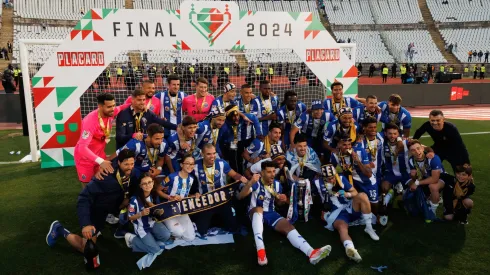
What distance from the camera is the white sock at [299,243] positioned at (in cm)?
426

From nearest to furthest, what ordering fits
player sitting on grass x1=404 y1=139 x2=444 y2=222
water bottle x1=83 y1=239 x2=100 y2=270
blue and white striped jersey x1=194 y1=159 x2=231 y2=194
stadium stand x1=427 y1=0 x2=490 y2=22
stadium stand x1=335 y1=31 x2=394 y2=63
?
1. water bottle x1=83 y1=239 x2=100 y2=270
2. blue and white striped jersey x1=194 y1=159 x2=231 y2=194
3. player sitting on grass x1=404 y1=139 x2=444 y2=222
4. stadium stand x1=335 y1=31 x2=394 y2=63
5. stadium stand x1=427 y1=0 x2=490 y2=22

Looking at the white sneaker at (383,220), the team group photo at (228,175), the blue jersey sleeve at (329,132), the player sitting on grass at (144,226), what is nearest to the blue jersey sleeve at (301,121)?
the team group photo at (228,175)

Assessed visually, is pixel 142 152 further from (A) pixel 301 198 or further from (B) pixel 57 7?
(B) pixel 57 7

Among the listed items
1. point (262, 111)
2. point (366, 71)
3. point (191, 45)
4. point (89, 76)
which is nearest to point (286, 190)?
point (262, 111)

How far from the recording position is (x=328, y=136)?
603 cm

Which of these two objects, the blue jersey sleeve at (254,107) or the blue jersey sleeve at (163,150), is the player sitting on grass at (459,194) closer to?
the blue jersey sleeve at (254,107)

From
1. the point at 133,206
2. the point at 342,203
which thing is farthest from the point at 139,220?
the point at 342,203

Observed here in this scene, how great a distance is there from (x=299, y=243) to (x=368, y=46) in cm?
3472

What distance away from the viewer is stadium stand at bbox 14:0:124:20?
32719mm

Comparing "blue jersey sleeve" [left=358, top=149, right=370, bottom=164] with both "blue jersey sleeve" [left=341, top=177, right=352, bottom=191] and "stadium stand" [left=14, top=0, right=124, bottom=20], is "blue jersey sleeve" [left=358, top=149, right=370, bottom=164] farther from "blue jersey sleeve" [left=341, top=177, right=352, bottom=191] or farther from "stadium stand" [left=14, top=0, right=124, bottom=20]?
"stadium stand" [left=14, top=0, right=124, bottom=20]

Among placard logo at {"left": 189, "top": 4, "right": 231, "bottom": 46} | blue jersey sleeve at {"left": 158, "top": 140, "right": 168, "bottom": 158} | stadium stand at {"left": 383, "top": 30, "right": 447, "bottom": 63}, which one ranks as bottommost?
blue jersey sleeve at {"left": 158, "top": 140, "right": 168, "bottom": 158}

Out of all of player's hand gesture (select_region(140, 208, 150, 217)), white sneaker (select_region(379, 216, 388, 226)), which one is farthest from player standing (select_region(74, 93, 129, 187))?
white sneaker (select_region(379, 216, 388, 226))

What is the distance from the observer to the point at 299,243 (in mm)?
4387

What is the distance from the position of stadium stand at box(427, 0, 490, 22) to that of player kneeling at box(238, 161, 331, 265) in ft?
131
